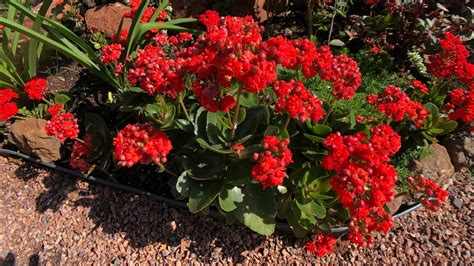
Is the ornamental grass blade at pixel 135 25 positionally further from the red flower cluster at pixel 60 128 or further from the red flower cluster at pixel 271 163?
the red flower cluster at pixel 271 163

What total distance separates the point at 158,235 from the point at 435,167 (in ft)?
6.34

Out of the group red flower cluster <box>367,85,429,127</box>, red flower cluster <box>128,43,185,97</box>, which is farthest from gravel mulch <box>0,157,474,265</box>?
red flower cluster <box>128,43,185,97</box>

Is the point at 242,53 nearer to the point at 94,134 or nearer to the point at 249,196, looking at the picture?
the point at 249,196

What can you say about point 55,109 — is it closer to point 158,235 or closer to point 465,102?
point 158,235

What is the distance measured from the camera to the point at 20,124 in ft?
8.53

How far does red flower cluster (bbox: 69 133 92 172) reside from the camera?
7.58ft

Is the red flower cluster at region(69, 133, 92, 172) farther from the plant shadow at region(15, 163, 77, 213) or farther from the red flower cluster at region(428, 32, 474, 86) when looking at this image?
the red flower cluster at region(428, 32, 474, 86)

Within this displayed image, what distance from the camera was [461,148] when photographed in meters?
2.49

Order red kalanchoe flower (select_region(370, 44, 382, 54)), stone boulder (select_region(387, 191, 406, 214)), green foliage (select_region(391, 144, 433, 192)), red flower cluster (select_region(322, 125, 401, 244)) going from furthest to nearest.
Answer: red kalanchoe flower (select_region(370, 44, 382, 54)) < green foliage (select_region(391, 144, 433, 192)) < stone boulder (select_region(387, 191, 406, 214)) < red flower cluster (select_region(322, 125, 401, 244))

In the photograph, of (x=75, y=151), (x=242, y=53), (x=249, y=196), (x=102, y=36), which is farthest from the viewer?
(x=102, y=36)

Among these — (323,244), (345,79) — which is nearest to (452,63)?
(345,79)

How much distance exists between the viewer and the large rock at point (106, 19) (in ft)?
11.7

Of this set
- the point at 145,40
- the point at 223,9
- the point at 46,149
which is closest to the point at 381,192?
the point at 145,40

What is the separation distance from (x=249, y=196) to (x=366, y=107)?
4.19 feet
